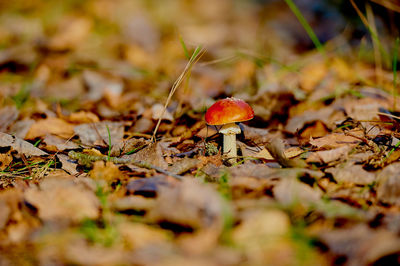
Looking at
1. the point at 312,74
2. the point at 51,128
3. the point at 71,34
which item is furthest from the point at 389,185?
the point at 71,34

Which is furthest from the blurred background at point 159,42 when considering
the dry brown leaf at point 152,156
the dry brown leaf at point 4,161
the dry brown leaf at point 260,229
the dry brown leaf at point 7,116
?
the dry brown leaf at point 260,229

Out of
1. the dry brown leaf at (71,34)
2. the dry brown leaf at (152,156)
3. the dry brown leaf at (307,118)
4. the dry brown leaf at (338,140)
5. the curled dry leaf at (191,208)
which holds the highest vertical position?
the dry brown leaf at (71,34)

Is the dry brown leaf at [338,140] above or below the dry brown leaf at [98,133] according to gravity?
below

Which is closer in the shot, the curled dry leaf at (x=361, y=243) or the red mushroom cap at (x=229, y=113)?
the curled dry leaf at (x=361, y=243)

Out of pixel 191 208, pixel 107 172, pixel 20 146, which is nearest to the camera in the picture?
pixel 191 208

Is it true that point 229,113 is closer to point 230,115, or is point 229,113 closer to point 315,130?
point 230,115

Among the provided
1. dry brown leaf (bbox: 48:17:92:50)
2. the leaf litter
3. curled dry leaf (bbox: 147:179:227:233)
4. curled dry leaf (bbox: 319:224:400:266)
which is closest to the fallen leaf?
the leaf litter

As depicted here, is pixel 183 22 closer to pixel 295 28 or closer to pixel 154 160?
pixel 295 28

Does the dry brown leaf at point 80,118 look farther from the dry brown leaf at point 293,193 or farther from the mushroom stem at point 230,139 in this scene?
the dry brown leaf at point 293,193
